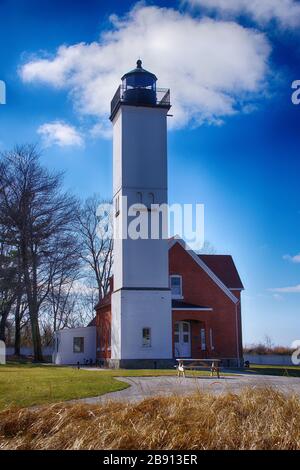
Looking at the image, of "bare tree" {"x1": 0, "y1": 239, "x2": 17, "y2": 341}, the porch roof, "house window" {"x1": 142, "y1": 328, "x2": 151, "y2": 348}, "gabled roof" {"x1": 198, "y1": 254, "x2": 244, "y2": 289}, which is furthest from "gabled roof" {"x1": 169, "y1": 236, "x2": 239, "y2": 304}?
"bare tree" {"x1": 0, "y1": 239, "x2": 17, "y2": 341}

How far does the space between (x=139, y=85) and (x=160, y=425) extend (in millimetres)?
29975

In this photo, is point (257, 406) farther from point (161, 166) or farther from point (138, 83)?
point (138, 83)

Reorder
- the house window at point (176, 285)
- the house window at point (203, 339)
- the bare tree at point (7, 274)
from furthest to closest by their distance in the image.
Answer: the bare tree at point (7, 274) → the house window at point (176, 285) → the house window at point (203, 339)

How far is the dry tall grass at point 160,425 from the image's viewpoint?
7812 mm

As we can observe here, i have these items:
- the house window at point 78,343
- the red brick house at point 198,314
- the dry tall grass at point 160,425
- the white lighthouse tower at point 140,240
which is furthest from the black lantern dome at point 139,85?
the dry tall grass at point 160,425

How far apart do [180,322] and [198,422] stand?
91.3 ft

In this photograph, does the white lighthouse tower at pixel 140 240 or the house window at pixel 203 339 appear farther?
the house window at pixel 203 339

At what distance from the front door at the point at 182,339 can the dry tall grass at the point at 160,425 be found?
26.1 m

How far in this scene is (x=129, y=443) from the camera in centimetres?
778

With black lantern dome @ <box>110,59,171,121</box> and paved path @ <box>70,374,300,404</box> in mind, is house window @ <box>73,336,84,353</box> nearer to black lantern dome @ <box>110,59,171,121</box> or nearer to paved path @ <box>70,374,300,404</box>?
black lantern dome @ <box>110,59,171,121</box>

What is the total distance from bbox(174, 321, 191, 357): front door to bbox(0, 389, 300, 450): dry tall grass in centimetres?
2611

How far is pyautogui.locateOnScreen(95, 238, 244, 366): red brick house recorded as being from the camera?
35.8 m

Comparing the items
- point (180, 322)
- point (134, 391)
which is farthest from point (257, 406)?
point (180, 322)

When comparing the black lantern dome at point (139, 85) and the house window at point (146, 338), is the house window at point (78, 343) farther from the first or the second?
the black lantern dome at point (139, 85)
